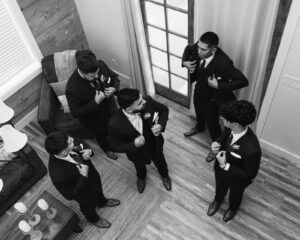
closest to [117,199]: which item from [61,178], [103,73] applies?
[61,178]

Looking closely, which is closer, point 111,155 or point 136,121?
point 136,121

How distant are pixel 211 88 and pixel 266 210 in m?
1.53

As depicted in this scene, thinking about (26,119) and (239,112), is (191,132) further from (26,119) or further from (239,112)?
(26,119)

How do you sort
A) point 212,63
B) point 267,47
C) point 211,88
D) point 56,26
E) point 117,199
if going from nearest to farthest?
point 267,47
point 212,63
point 211,88
point 117,199
point 56,26

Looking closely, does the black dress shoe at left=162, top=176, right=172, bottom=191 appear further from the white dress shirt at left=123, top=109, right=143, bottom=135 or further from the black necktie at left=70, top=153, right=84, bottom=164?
the black necktie at left=70, top=153, right=84, bottom=164

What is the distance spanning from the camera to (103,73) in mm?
3904

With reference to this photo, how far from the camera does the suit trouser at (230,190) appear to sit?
125 inches

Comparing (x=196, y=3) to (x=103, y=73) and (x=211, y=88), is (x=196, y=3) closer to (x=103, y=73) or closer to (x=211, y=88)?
(x=211, y=88)

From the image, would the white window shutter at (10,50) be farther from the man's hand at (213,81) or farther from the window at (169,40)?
the man's hand at (213,81)

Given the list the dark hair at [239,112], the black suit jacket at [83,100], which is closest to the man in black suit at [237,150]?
the dark hair at [239,112]

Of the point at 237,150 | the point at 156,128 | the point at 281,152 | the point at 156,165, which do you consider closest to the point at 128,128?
the point at 156,128

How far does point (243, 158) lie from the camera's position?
281cm

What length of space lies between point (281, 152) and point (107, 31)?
2.98m

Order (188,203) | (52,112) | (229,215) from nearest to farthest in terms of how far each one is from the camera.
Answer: (229,215)
(188,203)
(52,112)
